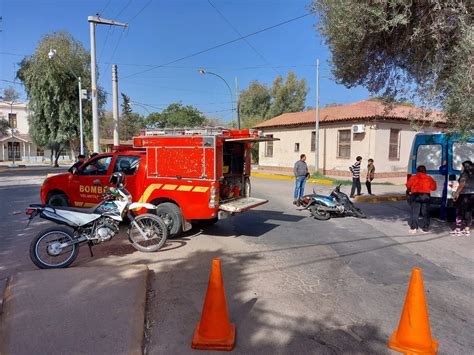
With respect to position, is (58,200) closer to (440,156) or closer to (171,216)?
(171,216)

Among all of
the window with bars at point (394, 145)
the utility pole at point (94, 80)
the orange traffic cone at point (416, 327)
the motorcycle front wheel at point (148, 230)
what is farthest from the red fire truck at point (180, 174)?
the window with bars at point (394, 145)

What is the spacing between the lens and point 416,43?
279 inches

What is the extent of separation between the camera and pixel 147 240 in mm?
6637

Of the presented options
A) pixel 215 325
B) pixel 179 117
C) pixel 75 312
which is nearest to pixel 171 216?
pixel 75 312

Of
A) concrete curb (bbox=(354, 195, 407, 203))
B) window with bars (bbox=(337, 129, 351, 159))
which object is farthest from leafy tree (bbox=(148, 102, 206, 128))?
concrete curb (bbox=(354, 195, 407, 203))

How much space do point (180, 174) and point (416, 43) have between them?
5228mm

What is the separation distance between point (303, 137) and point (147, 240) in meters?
22.4

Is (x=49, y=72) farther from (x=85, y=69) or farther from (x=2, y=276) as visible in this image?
(x=2, y=276)

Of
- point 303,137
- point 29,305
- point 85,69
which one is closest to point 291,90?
point 303,137

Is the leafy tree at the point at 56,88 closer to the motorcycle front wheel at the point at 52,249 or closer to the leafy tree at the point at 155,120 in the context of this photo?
the motorcycle front wheel at the point at 52,249

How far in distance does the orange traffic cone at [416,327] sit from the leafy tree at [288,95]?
47.1 m

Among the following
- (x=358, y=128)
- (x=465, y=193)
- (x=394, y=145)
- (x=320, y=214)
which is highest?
(x=358, y=128)

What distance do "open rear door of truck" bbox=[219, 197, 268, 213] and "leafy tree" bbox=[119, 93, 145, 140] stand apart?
2651 inches

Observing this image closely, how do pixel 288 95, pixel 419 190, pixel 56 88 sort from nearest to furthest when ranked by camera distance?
pixel 419 190 < pixel 56 88 < pixel 288 95
